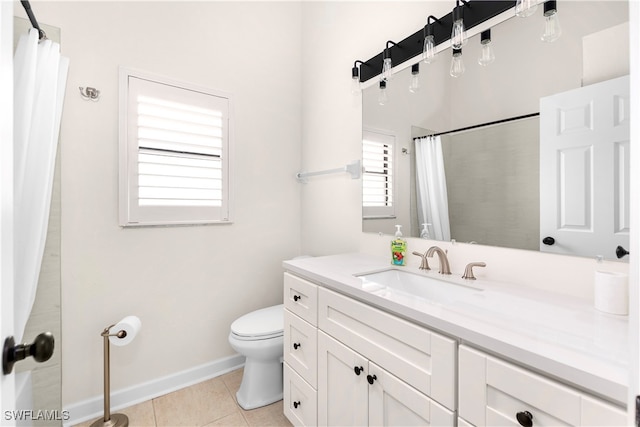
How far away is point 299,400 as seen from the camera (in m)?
1.40

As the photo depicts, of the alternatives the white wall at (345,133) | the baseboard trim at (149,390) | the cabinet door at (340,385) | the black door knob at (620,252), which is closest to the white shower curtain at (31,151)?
the baseboard trim at (149,390)

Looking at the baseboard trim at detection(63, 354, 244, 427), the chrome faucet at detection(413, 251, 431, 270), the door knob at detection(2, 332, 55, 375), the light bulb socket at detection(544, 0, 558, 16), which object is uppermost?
the light bulb socket at detection(544, 0, 558, 16)

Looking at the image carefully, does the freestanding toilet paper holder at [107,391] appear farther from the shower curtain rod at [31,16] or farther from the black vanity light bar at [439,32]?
the black vanity light bar at [439,32]

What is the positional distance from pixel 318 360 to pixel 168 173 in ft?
4.68

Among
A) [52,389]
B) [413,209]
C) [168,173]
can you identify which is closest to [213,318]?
[52,389]

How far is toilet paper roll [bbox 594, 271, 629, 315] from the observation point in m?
0.80

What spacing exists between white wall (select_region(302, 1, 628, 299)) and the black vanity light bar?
0.08 meters

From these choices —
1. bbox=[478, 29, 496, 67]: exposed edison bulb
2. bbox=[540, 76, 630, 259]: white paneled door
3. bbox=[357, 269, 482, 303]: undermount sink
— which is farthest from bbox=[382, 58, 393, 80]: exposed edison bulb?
bbox=[357, 269, 482, 303]: undermount sink

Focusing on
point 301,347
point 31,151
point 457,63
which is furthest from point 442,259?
point 31,151

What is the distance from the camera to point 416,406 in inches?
33.3

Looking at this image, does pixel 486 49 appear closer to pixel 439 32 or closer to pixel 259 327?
pixel 439 32

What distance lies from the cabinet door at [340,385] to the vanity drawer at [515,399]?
0.38m

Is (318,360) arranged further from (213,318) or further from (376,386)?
(213,318)

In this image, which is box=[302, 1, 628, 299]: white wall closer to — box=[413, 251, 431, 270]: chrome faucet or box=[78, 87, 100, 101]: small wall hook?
box=[413, 251, 431, 270]: chrome faucet
